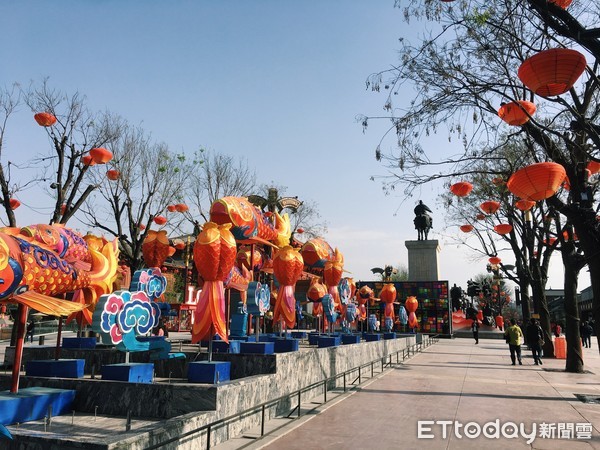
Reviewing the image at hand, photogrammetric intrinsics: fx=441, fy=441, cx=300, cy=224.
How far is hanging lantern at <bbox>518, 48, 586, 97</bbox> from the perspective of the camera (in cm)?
515

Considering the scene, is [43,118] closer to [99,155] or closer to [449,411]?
[99,155]

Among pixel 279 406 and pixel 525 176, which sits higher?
pixel 525 176

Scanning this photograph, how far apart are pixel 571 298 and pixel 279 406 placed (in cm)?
1092

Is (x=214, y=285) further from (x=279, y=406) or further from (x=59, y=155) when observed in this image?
(x=59, y=155)

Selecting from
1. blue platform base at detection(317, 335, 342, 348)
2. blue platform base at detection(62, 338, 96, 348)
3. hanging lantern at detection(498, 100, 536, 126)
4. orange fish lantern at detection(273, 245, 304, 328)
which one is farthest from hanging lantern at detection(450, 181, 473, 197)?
blue platform base at detection(62, 338, 96, 348)

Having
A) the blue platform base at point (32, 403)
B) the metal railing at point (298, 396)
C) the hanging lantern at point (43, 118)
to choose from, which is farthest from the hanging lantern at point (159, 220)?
the blue platform base at point (32, 403)

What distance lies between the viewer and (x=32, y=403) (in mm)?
6180

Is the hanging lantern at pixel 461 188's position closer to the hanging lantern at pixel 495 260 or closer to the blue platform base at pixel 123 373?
the blue platform base at pixel 123 373

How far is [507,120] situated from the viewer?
797 cm

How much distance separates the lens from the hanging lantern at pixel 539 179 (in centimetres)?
662

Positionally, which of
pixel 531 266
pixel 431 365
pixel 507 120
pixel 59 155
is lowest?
pixel 431 365

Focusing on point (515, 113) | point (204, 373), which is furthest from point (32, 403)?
point (515, 113)

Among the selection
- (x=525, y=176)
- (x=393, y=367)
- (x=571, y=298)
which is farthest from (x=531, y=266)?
(x=525, y=176)

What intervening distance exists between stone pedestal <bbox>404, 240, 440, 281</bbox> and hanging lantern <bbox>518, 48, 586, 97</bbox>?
3044 cm
